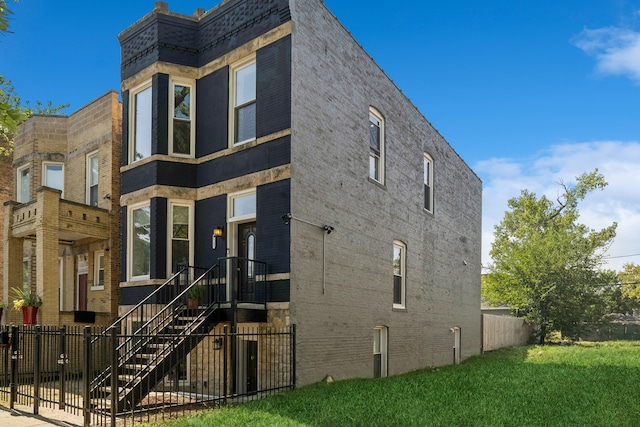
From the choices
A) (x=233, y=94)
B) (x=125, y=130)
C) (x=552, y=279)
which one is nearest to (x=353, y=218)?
(x=233, y=94)

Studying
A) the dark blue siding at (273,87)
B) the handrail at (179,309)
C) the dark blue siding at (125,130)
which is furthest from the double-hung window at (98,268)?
the dark blue siding at (273,87)

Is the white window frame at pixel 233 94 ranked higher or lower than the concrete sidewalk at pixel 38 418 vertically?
higher

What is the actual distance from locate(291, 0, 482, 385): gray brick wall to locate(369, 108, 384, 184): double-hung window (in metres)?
0.26

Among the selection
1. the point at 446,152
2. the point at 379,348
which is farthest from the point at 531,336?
the point at 379,348

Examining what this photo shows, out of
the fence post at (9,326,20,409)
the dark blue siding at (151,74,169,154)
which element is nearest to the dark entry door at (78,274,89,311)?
the dark blue siding at (151,74,169,154)

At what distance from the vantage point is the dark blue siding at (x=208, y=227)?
1398cm

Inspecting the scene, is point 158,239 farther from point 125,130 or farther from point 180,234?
point 125,130

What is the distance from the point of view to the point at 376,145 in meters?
17.2

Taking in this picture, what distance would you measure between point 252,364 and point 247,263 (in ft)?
7.53

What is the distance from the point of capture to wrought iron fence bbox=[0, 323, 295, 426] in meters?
9.44

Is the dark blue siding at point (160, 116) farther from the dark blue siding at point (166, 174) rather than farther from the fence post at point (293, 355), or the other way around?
the fence post at point (293, 355)

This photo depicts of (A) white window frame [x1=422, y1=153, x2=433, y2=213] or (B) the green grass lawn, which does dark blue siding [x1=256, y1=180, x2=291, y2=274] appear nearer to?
(B) the green grass lawn

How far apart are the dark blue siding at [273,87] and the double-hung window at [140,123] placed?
3.54m

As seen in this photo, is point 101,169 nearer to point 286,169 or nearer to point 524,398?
point 286,169
